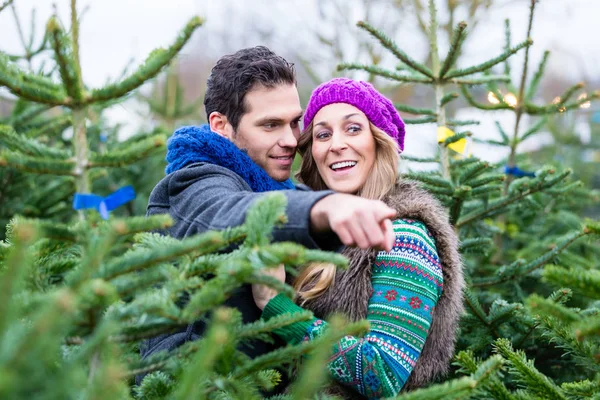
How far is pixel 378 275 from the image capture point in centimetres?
205

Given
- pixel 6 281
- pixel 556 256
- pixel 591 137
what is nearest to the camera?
pixel 6 281

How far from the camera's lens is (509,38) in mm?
3414

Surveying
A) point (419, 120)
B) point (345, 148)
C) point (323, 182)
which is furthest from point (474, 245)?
point (345, 148)

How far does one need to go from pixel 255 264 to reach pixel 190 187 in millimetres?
952

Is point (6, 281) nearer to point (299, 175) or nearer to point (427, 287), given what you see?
point (427, 287)

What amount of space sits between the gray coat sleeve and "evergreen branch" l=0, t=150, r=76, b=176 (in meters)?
0.41

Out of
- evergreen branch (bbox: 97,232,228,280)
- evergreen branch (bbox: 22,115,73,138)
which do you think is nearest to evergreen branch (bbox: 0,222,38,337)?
evergreen branch (bbox: 97,232,228,280)

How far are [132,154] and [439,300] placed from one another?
4.32ft

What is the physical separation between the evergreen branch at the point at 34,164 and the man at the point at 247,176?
1.35 feet

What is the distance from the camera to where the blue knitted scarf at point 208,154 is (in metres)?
2.26

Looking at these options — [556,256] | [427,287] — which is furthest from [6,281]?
[556,256]

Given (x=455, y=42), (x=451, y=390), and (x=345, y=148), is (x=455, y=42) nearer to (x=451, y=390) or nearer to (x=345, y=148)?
(x=345, y=148)

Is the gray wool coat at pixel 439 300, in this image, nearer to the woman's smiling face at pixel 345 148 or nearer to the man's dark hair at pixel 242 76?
the woman's smiling face at pixel 345 148

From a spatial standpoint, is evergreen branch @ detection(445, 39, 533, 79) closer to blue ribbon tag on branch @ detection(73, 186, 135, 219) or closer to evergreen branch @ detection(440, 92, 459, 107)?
evergreen branch @ detection(440, 92, 459, 107)
